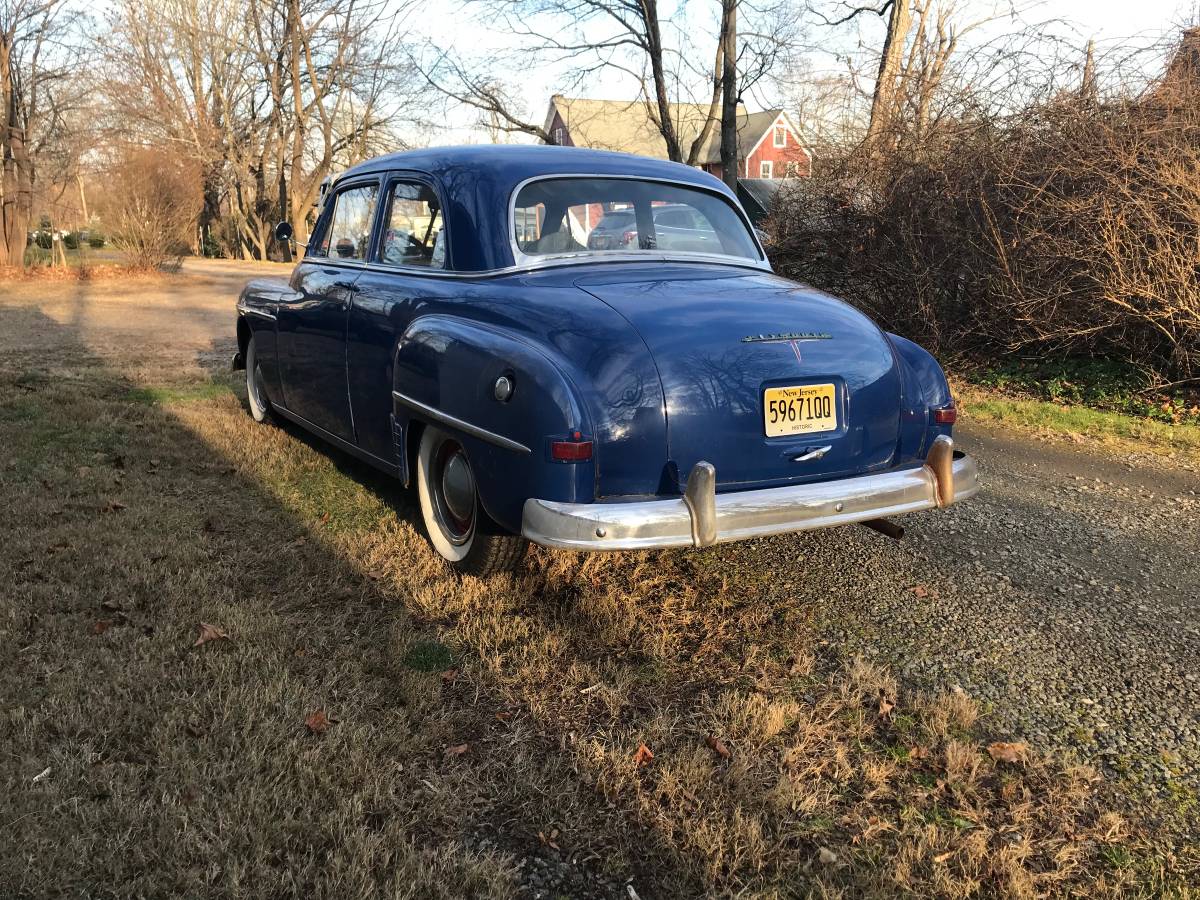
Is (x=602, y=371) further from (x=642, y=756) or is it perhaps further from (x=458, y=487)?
(x=642, y=756)

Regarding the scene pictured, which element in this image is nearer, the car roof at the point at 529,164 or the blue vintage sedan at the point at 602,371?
the blue vintage sedan at the point at 602,371

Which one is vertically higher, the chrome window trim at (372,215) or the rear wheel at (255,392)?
the chrome window trim at (372,215)

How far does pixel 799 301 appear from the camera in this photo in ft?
11.5

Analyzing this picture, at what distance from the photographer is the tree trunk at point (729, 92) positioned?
1554 cm

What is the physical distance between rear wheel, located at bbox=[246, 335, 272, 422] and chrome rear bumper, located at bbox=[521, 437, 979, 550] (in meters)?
3.93

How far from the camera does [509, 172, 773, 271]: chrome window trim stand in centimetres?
368

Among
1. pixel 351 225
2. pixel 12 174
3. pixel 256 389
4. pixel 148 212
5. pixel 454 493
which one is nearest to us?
pixel 454 493

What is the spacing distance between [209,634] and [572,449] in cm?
148

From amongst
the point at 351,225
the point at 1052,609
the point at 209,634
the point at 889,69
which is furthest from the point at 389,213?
the point at 889,69

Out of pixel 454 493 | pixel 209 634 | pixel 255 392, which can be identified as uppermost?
pixel 255 392

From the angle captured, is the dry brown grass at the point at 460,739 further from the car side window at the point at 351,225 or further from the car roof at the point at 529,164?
the car roof at the point at 529,164

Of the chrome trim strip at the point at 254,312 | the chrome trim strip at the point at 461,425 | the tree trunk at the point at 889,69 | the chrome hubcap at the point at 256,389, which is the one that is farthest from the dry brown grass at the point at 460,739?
the tree trunk at the point at 889,69

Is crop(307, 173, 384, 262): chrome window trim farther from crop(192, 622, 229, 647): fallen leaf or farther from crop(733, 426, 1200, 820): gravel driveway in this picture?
crop(733, 426, 1200, 820): gravel driveway

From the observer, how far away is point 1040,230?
730 centimetres
